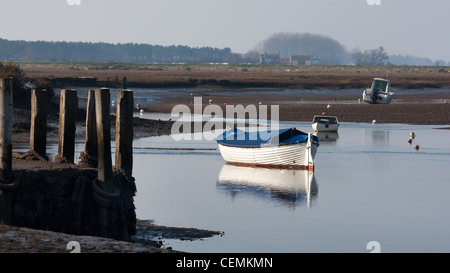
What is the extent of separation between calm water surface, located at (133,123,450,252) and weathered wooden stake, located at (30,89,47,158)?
3994 millimetres

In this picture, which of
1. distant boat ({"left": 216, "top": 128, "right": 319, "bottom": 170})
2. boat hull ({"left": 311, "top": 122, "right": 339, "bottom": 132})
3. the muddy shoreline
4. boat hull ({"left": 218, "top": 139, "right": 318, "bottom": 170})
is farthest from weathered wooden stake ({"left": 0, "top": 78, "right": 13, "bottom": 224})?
boat hull ({"left": 311, "top": 122, "right": 339, "bottom": 132})

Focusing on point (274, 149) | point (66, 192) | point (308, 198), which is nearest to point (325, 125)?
point (274, 149)

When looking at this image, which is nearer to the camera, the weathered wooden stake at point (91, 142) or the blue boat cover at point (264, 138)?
the weathered wooden stake at point (91, 142)

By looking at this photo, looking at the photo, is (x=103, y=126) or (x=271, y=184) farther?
(x=271, y=184)

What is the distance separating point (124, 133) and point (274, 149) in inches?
535

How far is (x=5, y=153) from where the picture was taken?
18.6 m

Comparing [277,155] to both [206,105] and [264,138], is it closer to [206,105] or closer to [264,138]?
[264,138]

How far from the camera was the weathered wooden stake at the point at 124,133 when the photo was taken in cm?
2252

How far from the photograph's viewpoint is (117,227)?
19641 mm

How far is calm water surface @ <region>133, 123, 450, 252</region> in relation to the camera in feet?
72.2

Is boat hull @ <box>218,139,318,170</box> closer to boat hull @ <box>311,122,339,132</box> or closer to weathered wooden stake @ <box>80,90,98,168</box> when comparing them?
weathered wooden stake @ <box>80,90,98,168</box>

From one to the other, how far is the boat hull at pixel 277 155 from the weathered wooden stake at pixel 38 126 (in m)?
14.3

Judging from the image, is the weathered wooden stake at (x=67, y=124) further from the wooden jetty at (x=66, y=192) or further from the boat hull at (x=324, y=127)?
the boat hull at (x=324, y=127)

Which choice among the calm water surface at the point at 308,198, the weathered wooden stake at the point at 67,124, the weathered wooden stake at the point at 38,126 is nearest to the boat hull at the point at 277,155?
the calm water surface at the point at 308,198
